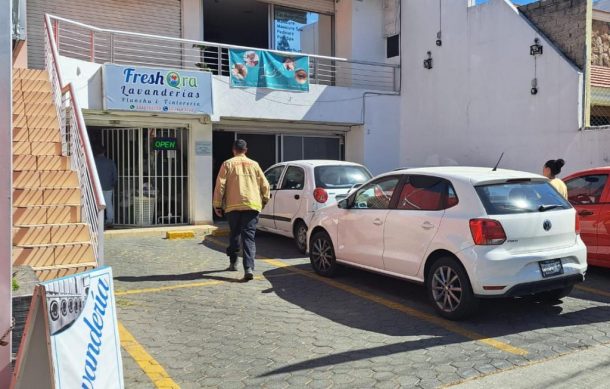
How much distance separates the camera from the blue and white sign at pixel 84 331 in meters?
3.11

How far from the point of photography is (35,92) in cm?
813

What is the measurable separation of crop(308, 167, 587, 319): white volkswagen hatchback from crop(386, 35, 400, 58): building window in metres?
9.88

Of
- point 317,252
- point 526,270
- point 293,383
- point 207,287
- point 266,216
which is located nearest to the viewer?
point 293,383

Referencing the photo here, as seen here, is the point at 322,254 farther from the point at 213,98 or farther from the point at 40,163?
the point at 213,98

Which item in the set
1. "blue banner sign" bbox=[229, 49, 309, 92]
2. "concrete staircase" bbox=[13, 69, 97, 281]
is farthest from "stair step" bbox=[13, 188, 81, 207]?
"blue banner sign" bbox=[229, 49, 309, 92]

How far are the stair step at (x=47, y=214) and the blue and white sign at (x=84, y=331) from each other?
2.86 m

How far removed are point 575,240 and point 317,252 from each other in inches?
130

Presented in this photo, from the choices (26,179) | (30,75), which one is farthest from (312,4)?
(26,179)

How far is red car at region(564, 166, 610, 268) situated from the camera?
757 centimetres

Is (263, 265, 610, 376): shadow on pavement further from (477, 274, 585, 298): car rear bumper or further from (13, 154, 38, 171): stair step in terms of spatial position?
(13, 154, 38, 171): stair step

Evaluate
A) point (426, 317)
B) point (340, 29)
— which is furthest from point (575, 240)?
point (340, 29)

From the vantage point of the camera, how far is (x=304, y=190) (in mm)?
9406

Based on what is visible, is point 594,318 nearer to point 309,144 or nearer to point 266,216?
point 266,216


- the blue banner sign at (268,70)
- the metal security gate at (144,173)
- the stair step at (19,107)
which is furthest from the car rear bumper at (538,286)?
the metal security gate at (144,173)
